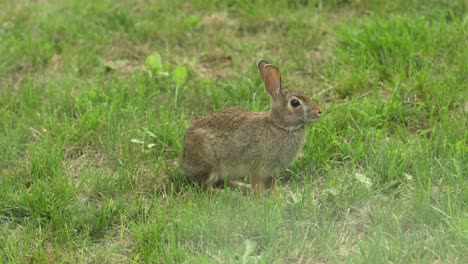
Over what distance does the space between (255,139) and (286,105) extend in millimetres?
308

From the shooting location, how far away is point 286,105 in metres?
4.88

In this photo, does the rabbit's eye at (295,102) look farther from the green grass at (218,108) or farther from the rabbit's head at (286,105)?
the green grass at (218,108)

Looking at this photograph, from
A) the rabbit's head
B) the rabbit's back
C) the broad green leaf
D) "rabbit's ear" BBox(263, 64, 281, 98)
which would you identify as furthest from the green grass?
"rabbit's ear" BBox(263, 64, 281, 98)

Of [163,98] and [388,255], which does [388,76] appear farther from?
[388,255]

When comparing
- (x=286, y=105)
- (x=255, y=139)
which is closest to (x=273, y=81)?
(x=286, y=105)

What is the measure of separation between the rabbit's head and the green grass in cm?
32

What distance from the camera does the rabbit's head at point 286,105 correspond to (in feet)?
15.8

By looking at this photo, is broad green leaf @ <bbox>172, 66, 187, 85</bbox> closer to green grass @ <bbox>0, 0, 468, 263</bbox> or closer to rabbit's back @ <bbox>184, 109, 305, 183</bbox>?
green grass @ <bbox>0, 0, 468, 263</bbox>

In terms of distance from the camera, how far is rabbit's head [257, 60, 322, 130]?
4.83 metres

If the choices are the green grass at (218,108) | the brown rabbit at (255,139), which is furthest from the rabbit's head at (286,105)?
the green grass at (218,108)

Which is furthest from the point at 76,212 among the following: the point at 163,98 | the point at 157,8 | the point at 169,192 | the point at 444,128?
the point at 157,8

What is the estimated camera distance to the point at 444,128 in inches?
201

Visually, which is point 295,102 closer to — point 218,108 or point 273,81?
point 273,81

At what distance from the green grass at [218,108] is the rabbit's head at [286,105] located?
325 millimetres
